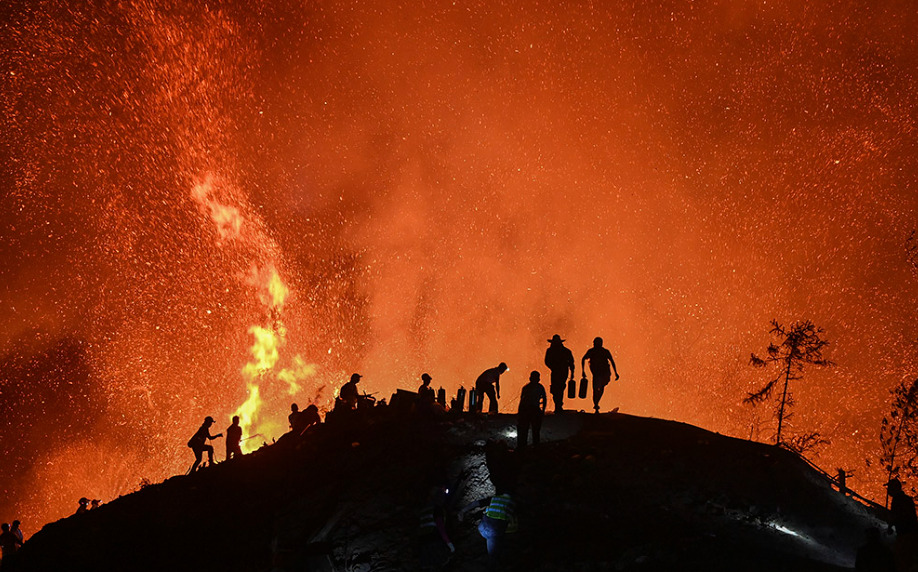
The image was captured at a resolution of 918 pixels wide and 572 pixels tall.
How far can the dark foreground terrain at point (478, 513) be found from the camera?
13.9m

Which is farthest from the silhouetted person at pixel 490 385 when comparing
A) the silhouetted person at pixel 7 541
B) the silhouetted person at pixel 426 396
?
the silhouetted person at pixel 7 541

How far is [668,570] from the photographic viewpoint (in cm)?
1288

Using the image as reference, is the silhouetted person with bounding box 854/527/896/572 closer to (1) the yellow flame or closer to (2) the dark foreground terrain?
(2) the dark foreground terrain

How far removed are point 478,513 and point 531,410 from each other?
3.06 meters

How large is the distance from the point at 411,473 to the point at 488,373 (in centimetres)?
538

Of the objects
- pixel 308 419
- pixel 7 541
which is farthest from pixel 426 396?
pixel 7 541

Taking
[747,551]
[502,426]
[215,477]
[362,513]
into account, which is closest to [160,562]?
[215,477]

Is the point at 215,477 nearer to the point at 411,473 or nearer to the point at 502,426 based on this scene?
the point at 411,473

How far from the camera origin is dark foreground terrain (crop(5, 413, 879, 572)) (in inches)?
546

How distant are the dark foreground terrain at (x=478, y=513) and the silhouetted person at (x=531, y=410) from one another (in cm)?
48

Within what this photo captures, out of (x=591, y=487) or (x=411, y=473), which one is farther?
(x=411, y=473)

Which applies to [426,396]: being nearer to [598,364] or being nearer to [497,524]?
[598,364]

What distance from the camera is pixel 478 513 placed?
1529 cm

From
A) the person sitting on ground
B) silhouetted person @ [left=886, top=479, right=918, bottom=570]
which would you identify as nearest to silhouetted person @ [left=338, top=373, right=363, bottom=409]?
the person sitting on ground
